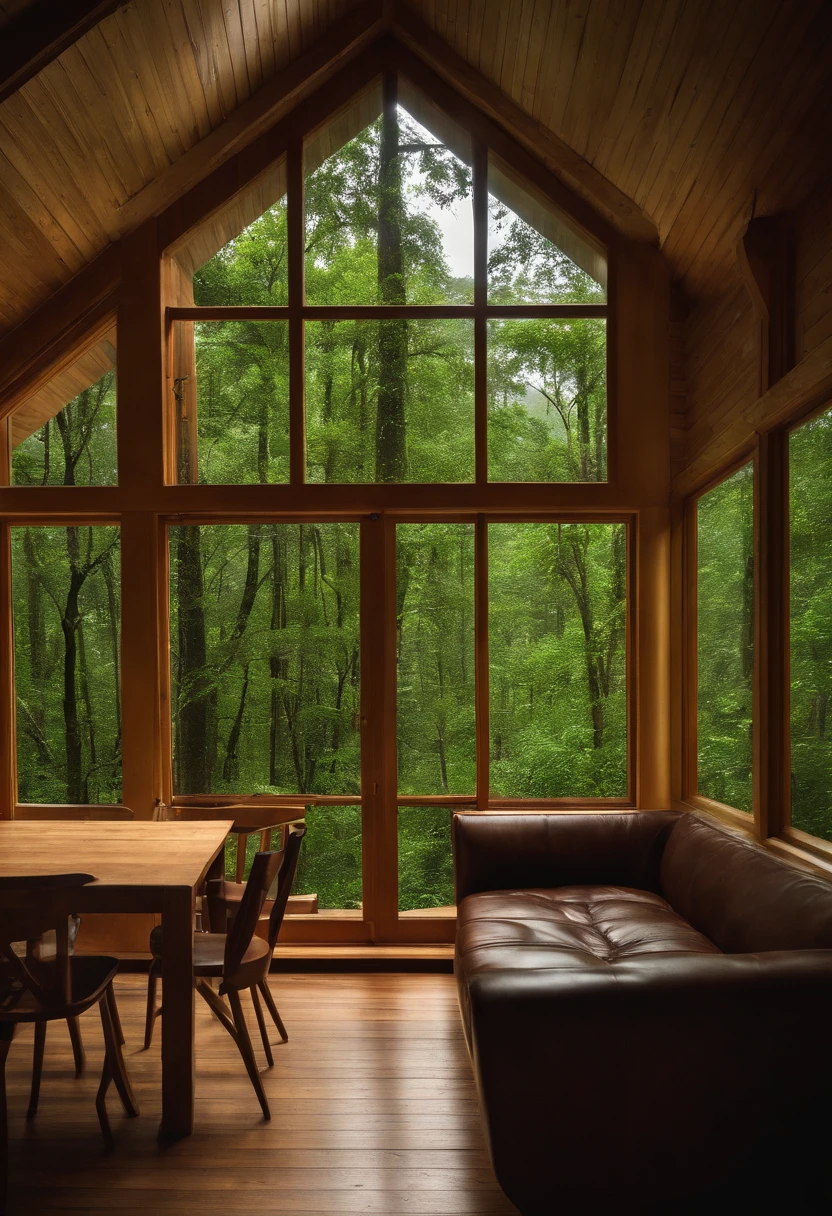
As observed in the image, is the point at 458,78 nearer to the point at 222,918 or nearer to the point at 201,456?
the point at 201,456

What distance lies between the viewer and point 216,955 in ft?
9.58

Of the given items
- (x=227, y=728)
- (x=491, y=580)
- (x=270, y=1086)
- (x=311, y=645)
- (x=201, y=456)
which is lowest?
(x=270, y=1086)

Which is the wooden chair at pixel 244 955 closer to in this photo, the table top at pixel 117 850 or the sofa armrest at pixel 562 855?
the table top at pixel 117 850

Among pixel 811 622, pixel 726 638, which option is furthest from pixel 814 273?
pixel 726 638

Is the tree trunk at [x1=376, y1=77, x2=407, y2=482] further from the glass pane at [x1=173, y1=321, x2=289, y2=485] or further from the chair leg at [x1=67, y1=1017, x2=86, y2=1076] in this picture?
the chair leg at [x1=67, y1=1017, x2=86, y2=1076]

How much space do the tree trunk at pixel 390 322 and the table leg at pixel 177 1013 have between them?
7.83 ft

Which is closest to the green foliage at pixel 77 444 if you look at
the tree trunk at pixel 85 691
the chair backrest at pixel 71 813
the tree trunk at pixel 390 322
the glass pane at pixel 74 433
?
the glass pane at pixel 74 433

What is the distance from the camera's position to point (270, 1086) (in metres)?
2.91

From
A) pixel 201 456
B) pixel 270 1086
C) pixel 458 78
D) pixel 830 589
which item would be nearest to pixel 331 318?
pixel 201 456

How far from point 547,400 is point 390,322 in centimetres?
93

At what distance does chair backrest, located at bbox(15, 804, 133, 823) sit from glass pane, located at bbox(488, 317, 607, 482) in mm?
2622

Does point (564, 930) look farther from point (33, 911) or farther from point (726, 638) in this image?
point (33, 911)

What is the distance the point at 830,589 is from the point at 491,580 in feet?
6.01

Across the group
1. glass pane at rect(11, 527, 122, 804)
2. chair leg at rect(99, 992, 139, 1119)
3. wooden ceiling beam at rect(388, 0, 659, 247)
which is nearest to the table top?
chair leg at rect(99, 992, 139, 1119)
